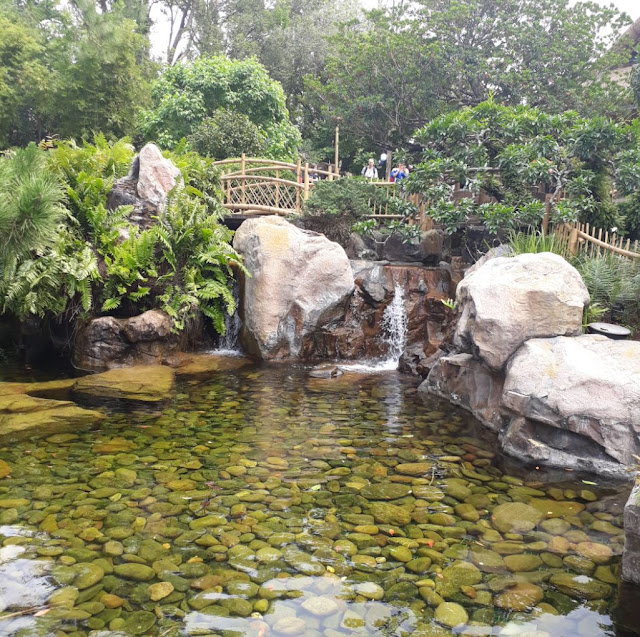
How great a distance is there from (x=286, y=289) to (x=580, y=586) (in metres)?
7.00

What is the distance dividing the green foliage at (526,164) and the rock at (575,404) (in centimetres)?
467

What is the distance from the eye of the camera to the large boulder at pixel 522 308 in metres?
6.23

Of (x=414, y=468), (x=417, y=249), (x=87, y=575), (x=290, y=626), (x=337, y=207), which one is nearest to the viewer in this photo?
(x=290, y=626)

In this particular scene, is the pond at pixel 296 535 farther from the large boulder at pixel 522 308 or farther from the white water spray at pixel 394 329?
the white water spray at pixel 394 329

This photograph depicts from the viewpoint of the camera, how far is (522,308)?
20.5 feet

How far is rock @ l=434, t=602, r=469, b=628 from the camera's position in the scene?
3.10m

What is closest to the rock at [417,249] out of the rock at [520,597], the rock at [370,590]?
the rock at [520,597]

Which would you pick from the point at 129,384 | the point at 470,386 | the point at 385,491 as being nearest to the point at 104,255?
the point at 129,384

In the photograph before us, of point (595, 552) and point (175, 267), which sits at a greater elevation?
point (175, 267)

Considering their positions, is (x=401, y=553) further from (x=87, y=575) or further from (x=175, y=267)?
(x=175, y=267)

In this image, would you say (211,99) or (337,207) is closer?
(337,207)

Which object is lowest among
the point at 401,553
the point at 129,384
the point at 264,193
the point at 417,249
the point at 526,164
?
the point at 401,553

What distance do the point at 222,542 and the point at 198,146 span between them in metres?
16.1

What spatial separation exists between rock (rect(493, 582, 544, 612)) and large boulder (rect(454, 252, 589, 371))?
125 inches
